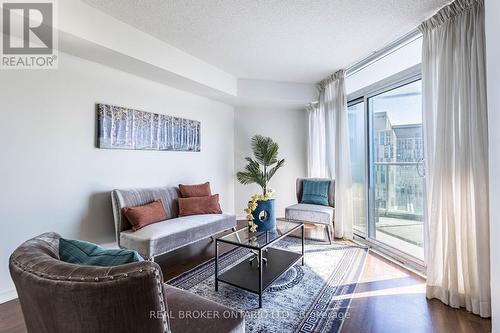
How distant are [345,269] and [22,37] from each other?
13.1 ft

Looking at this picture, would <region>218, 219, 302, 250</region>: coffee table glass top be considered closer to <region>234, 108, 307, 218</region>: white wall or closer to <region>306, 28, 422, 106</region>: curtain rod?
<region>234, 108, 307, 218</region>: white wall

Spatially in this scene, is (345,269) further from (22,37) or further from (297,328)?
(22,37)

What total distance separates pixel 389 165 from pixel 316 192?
1.17 meters

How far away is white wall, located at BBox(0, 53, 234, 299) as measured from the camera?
2238 mm

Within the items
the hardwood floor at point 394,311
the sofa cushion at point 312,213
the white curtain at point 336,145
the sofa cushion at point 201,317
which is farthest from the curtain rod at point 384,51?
the sofa cushion at point 201,317

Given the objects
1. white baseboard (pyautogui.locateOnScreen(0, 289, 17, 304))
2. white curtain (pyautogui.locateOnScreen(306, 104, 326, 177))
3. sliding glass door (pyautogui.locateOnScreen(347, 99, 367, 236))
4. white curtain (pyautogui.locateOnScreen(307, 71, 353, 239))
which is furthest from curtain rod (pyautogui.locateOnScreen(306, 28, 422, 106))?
white baseboard (pyautogui.locateOnScreen(0, 289, 17, 304))

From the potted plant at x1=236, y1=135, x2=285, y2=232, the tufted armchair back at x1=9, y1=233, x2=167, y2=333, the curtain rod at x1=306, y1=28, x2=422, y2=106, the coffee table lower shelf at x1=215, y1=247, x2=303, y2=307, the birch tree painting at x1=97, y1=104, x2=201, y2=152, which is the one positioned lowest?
the coffee table lower shelf at x1=215, y1=247, x2=303, y2=307

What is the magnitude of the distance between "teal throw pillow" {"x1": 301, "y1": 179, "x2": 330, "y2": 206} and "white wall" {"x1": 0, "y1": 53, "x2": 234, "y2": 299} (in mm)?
2266

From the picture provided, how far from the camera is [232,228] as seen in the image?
3842 millimetres

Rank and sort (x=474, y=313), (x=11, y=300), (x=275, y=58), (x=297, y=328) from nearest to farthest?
(x=297, y=328)
(x=474, y=313)
(x=11, y=300)
(x=275, y=58)

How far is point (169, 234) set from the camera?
2695 millimetres

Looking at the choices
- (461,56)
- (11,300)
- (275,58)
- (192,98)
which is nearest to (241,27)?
(275,58)

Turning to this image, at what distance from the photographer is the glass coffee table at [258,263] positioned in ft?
6.73
